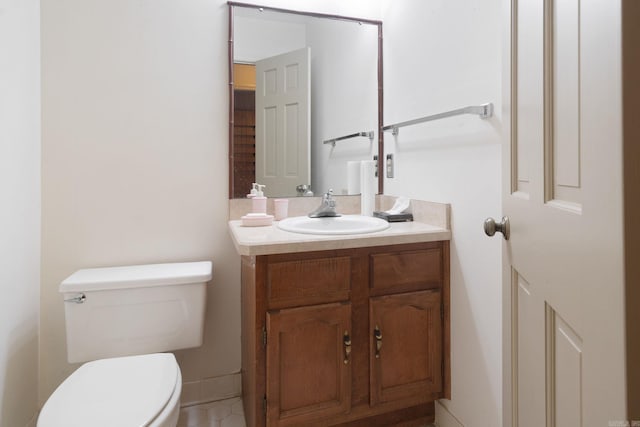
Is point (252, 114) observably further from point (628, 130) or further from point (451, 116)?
point (628, 130)

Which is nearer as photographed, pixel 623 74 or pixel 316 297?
pixel 623 74

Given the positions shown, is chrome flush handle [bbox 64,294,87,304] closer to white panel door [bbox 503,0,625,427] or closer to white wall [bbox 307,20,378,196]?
white wall [bbox 307,20,378,196]

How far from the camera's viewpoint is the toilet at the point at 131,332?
1.14m

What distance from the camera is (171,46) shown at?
5.65 feet

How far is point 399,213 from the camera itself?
1.73 metres

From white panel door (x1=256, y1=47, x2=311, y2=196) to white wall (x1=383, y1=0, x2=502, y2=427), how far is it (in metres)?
0.52

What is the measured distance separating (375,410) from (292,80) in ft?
5.12

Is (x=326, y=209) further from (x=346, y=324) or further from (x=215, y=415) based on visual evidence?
(x=215, y=415)

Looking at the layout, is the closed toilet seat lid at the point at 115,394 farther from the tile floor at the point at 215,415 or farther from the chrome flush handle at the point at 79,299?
the tile floor at the point at 215,415

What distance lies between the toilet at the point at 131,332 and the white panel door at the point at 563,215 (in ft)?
3.29

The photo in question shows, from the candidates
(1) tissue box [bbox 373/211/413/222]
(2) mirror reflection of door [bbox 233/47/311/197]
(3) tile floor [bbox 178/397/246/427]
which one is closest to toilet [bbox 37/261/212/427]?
(3) tile floor [bbox 178/397/246/427]

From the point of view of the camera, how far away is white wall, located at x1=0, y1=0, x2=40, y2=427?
1298 mm

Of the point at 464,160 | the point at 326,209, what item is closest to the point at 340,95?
the point at 326,209

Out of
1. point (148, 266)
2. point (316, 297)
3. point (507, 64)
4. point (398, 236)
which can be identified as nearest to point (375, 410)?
point (316, 297)
